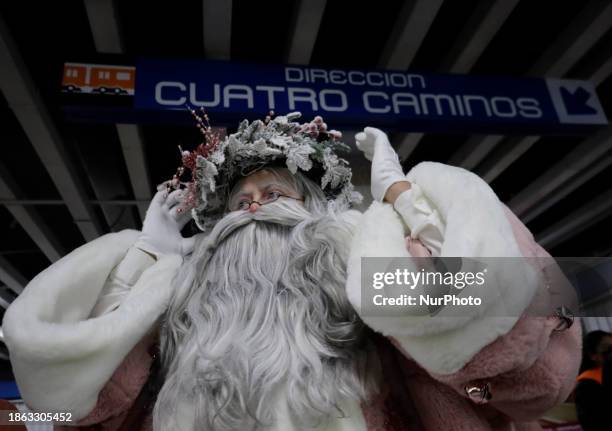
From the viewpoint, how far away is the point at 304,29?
75.8 inches

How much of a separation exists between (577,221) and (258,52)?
359 centimetres

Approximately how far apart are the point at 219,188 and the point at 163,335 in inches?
18.1

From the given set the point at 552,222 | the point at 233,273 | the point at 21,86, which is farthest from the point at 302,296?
the point at 552,222

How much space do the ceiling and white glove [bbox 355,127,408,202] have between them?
0.85 m

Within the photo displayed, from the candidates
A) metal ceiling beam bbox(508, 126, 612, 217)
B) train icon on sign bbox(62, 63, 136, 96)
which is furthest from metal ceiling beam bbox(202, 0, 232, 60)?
metal ceiling beam bbox(508, 126, 612, 217)

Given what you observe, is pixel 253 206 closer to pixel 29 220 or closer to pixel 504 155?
pixel 504 155

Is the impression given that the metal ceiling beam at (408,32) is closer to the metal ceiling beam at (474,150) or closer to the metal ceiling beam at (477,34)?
the metal ceiling beam at (477,34)

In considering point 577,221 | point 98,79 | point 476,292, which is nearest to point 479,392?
point 476,292

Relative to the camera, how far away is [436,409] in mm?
672

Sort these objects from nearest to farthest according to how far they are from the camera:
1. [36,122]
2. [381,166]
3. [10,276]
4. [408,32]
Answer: [381,166], [408,32], [36,122], [10,276]

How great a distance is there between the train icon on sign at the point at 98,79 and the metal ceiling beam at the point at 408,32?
1.22m

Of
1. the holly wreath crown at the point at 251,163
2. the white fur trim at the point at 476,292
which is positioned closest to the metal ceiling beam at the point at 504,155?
the holly wreath crown at the point at 251,163

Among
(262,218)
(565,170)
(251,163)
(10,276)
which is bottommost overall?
(262,218)

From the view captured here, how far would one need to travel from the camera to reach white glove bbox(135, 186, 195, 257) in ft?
3.23
